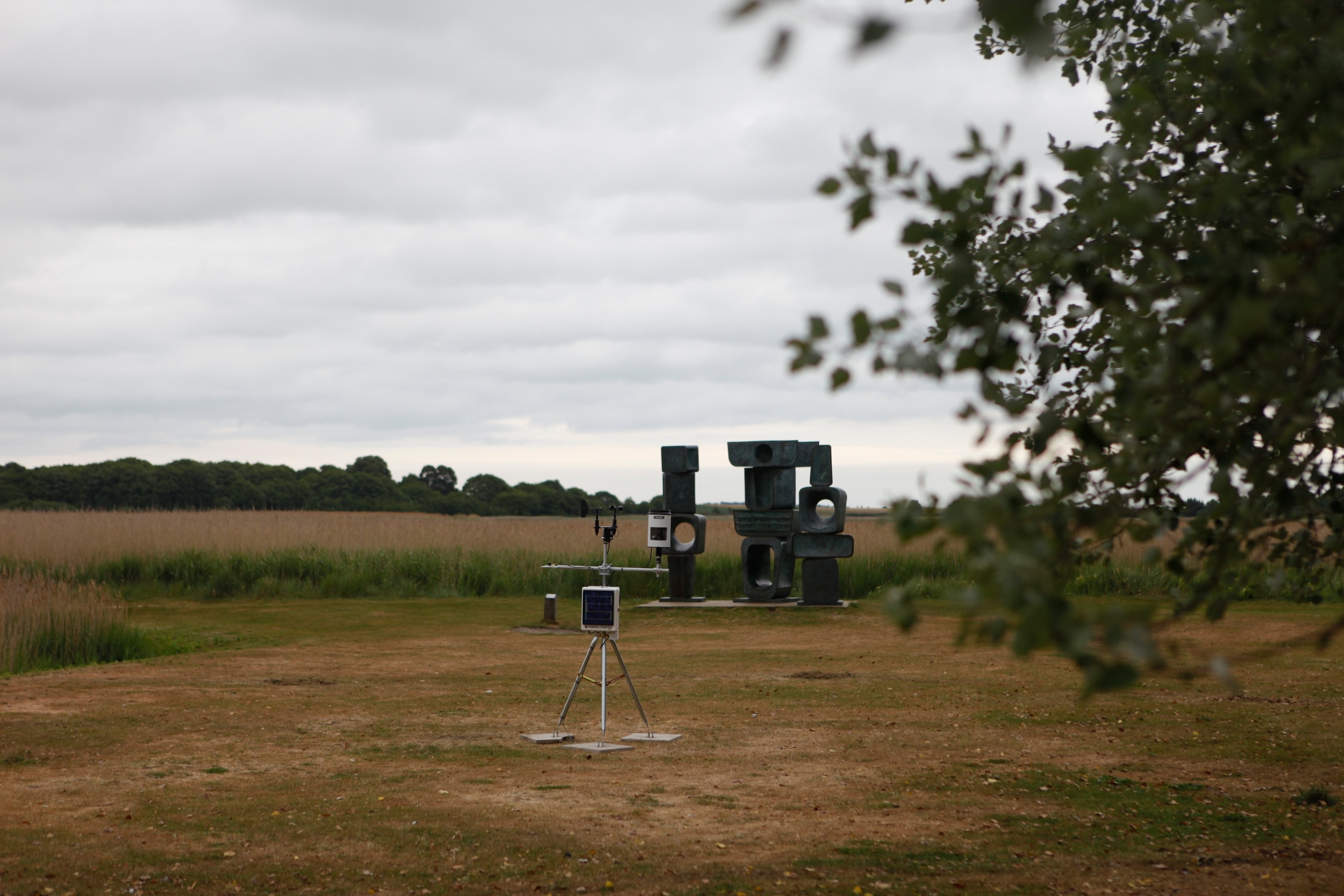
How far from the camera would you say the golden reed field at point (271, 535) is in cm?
2217

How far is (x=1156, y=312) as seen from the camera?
279 centimetres

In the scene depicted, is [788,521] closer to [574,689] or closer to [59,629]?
[59,629]

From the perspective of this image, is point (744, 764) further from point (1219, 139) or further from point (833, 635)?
point (833, 635)

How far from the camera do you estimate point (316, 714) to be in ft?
31.8

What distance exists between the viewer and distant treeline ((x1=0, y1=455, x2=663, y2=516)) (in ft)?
151

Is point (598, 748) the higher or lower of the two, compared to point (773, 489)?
lower

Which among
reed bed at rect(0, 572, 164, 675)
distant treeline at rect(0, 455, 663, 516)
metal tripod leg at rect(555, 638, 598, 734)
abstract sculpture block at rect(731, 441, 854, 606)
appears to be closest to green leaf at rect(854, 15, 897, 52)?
metal tripod leg at rect(555, 638, 598, 734)

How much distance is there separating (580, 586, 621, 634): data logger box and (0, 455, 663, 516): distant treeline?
32.5m

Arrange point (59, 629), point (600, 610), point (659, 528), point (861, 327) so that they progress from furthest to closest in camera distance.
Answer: point (659, 528) < point (59, 629) < point (600, 610) < point (861, 327)

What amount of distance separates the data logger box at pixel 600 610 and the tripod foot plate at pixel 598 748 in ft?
2.58

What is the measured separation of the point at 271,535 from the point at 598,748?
17.4 metres

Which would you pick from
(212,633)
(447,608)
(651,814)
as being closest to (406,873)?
(651,814)

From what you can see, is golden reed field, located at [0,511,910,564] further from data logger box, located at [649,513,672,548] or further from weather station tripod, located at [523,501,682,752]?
weather station tripod, located at [523,501,682,752]

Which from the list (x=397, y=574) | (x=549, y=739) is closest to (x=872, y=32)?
(x=549, y=739)
